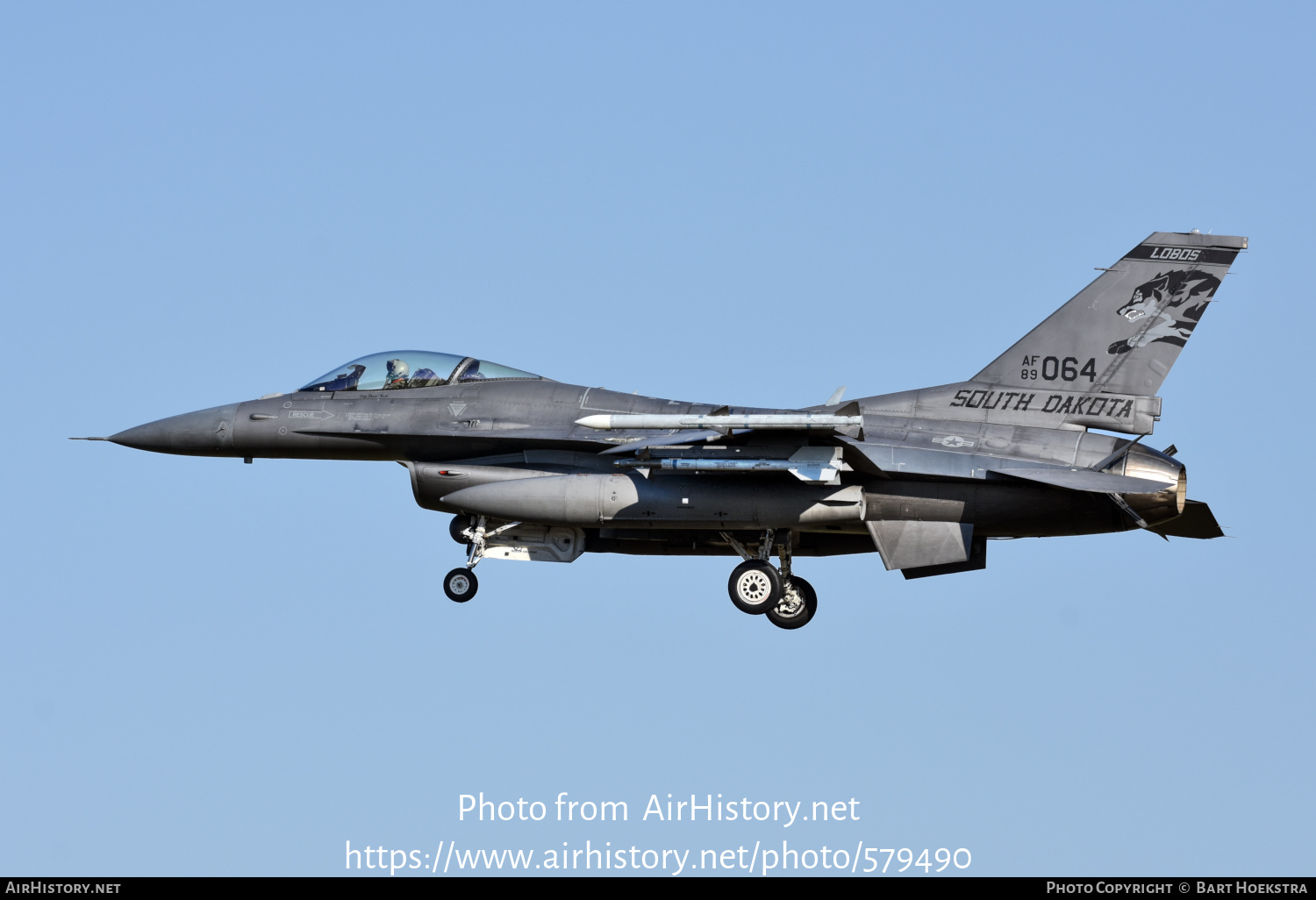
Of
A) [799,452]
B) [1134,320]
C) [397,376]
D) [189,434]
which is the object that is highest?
[1134,320]

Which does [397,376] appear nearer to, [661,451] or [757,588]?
[661,451]

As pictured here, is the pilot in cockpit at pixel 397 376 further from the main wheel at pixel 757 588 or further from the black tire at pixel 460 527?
the main wheel at pixel 757 588

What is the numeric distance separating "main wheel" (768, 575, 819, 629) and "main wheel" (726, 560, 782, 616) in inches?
33.6

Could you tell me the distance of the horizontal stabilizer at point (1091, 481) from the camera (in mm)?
19734

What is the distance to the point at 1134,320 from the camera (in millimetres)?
21438

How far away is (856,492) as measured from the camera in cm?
2089

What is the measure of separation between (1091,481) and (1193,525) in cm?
236

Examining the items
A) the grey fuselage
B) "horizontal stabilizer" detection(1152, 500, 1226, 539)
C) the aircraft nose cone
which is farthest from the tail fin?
the aircraft nose cone

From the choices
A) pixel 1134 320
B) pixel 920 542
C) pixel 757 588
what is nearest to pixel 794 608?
pixel 757 588

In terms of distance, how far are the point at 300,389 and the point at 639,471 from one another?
5047 mm

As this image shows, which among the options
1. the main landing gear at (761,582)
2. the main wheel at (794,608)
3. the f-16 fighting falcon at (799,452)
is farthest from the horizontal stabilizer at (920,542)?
the main wheel at (794,608)

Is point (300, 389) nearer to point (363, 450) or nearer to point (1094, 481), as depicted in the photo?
point (363, 450)

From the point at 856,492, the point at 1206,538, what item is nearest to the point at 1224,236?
the point at 1206,538

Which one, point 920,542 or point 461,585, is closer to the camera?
point 920,542
